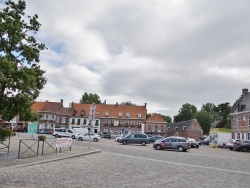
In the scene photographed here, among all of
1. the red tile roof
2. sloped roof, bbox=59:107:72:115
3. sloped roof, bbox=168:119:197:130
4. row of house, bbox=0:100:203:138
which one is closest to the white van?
row of house, bbox=0:100:203:138

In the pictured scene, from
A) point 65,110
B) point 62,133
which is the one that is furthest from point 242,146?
point 65,110

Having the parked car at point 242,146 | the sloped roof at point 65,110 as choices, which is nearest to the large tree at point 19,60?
the parked car at point 242,146

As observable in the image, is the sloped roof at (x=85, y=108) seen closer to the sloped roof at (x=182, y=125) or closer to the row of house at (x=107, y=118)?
the row of house at (x=107, y=118)

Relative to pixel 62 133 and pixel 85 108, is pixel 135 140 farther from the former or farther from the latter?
pixel 85 108

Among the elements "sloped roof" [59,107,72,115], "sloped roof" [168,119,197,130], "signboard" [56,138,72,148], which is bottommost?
"signboard" [56,138,72,148]

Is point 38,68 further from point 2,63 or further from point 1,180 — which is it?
point 1,180

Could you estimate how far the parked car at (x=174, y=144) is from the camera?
32844 mm

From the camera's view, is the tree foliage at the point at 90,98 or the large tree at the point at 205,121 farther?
the large tree at the point at 205,121

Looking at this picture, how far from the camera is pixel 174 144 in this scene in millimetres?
33344

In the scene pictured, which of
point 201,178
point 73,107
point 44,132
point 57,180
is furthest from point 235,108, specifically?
point 57,180

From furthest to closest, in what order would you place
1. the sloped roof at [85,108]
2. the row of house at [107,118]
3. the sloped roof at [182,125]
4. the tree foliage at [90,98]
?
1. the tree foliage at [90,98]
2. the sloped roof at [182,125]
3. the sloped roof at [85,108]
4. the row of house at [107,118]

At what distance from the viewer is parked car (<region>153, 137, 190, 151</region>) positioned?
32.8 meters

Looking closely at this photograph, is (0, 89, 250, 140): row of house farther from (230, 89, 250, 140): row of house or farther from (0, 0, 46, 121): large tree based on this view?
(0, 0, 46, 121): large tree

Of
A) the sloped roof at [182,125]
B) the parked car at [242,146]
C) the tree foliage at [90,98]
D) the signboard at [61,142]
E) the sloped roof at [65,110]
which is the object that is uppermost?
the tree foliage at [90,98]
